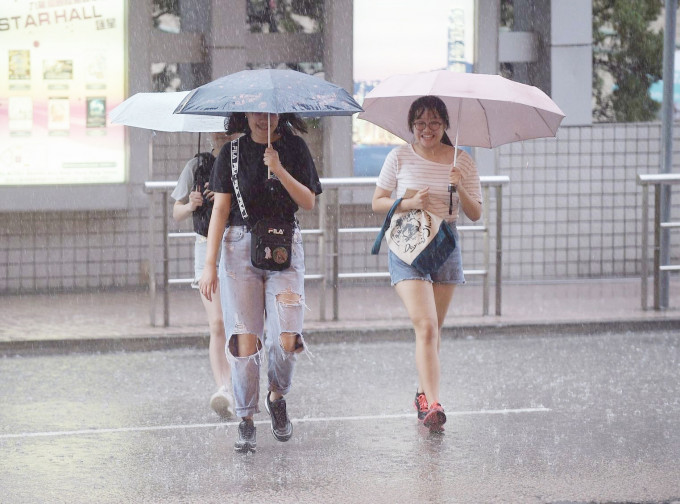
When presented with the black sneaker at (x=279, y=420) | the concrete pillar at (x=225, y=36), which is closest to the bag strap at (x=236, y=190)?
the black sneaker at (x=279, y=420)

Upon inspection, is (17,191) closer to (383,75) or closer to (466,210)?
(383,75)

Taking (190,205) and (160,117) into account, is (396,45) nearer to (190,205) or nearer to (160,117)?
(160,117)

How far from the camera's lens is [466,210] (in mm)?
7016

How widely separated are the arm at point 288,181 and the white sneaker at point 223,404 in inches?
60.1

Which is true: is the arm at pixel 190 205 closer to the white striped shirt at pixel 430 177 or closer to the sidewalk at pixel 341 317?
the white striped shirt at pixel 430 177

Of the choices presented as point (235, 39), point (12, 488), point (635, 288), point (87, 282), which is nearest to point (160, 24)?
point (235, 39)

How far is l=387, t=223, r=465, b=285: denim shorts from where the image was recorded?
22.8 ft

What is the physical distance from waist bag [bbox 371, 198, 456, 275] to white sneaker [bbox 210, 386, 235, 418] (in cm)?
128

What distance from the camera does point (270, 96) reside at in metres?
5.96

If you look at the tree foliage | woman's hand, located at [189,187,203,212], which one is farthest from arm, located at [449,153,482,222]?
the tree foliage

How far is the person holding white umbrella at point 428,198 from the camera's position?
6.89 metres

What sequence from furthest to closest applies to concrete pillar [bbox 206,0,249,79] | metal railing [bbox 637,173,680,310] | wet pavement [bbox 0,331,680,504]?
1. concrete pillar [bbox 206,0,249,79]
2. metal railing [bbox 637,173,680,310]
3. wet pavement [bbox 0,331,680,504]

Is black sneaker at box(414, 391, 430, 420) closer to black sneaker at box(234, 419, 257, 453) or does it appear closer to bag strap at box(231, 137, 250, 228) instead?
black sneaker at box(234, 419, 257, 453)

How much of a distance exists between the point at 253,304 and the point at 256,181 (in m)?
0.61
